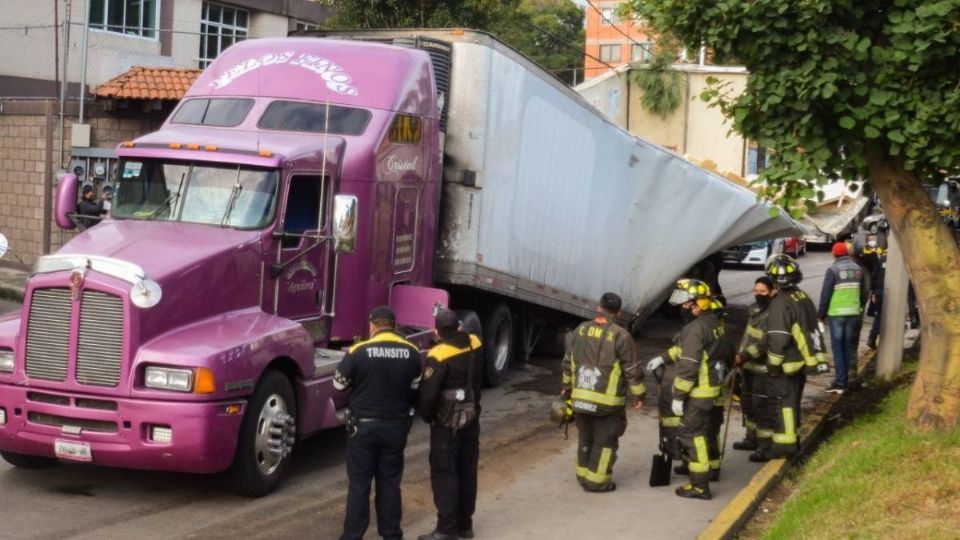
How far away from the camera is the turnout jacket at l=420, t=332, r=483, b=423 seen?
7715mm

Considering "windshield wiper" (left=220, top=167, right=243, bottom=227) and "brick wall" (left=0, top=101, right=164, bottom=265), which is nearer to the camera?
"windshield wiper" (left=220, top=167, right=243, bottom=227)

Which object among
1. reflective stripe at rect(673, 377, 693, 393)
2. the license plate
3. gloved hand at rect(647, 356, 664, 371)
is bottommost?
the license plate

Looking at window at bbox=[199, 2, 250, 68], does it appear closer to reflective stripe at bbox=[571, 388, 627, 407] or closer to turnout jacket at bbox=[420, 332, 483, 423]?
reflective stripe at bbox=[571, 388, 627, 407]

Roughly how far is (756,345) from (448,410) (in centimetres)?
363

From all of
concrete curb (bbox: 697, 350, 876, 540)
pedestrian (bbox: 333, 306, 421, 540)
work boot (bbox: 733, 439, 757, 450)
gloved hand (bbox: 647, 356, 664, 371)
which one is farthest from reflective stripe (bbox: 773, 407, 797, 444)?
pedestrian (bbox: 333, 306, 421, 540)

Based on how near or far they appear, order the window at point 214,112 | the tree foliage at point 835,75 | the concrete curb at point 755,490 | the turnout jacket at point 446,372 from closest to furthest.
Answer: the turnout jacket at point 446,372 → the concrete curb at point 755,490 → the tree foliage at point 835,75 → the window at point 214,112

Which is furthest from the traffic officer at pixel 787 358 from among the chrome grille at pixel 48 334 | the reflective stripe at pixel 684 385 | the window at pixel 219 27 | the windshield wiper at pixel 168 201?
the window at pixel 219 27

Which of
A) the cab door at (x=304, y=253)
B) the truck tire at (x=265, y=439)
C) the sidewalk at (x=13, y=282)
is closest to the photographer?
the truck tire at (x=265, y=439)

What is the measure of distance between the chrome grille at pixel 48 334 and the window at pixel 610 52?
77.4 metres

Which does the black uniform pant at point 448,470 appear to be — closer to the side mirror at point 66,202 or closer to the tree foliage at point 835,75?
the tree foliage at point 835,75

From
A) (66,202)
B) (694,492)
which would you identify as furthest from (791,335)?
(66,202)

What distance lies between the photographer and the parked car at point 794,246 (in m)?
30.8

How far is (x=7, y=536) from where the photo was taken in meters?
7.59

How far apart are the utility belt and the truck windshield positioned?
250 cm
